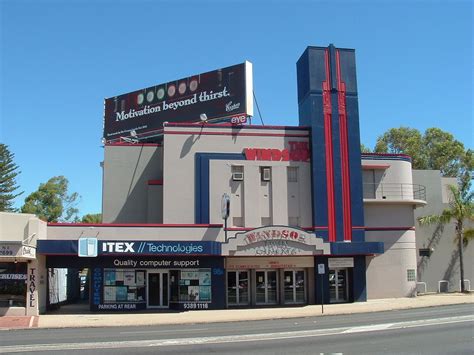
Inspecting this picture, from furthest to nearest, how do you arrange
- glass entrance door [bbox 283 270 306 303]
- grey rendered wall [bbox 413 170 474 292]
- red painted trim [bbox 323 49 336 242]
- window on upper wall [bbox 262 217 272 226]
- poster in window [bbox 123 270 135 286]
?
1. grey rendered wall [bbox 413 170 474 292]
2. window on upper wall [bbox 262 217 272 226]
3. red painted trim [bbox 323 49 336 242]
4. glass entrance door [bbox 283 270 306 303]
5. poster in window [bbox 123 270 135 286]

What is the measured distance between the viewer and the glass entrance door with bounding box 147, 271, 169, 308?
31438 millimetres

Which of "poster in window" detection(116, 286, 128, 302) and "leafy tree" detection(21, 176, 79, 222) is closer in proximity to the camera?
"poster in window" detection(116, 286, 128, 302)

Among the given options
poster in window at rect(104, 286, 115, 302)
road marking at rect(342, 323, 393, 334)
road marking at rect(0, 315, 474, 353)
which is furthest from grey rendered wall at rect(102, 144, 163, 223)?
road marking at rect(0, 315, 474, 353)

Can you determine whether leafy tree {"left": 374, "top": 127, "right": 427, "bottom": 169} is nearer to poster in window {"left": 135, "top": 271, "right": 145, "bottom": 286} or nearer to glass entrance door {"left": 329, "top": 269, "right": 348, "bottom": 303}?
glass entrance door {"left": 329, "top": 269, "right": 348, "bottom": 303}

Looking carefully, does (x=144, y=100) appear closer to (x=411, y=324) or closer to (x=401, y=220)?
(x=401, y=220)

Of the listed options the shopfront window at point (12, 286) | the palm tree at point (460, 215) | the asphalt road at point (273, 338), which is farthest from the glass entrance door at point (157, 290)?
the palm tree at point (460, 215)

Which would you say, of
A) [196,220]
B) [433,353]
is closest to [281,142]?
[196,220]

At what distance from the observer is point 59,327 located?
76.1 ft

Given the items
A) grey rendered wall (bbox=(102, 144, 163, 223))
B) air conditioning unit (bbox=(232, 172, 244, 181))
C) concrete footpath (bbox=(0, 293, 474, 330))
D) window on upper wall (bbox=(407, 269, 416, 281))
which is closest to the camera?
concrete footpath (bbox=(0, 293, 474, 330))

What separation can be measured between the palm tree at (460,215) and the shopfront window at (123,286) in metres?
20.7

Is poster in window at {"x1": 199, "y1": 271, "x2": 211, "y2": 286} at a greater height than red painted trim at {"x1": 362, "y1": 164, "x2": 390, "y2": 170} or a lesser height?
lesser

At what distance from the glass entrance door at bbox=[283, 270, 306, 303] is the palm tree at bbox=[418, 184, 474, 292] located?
1176 centimetres

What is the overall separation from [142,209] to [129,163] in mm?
3209

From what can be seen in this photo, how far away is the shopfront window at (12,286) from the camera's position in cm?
2856
